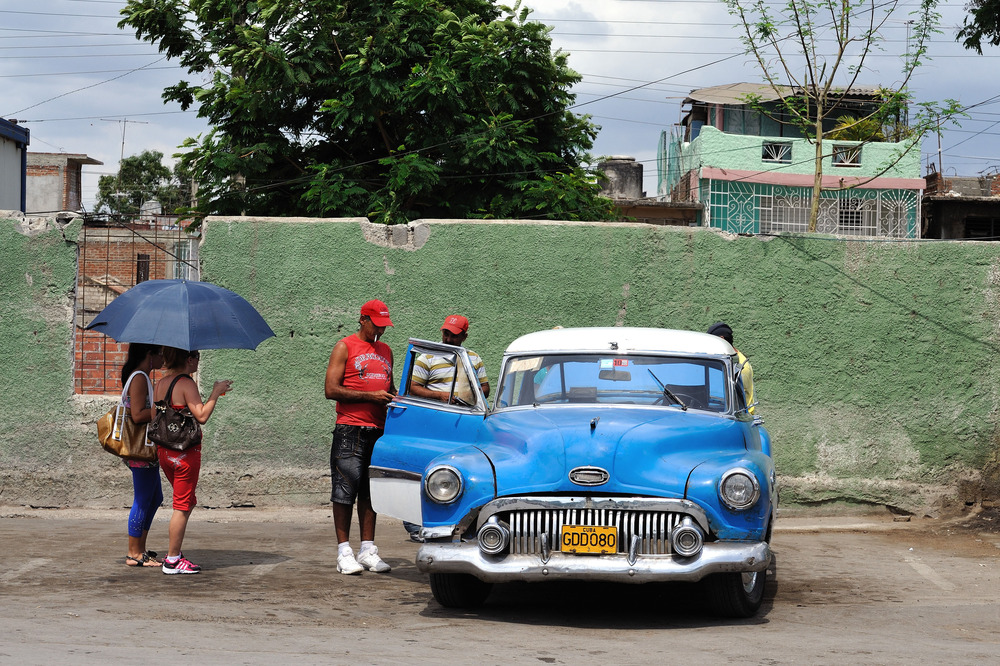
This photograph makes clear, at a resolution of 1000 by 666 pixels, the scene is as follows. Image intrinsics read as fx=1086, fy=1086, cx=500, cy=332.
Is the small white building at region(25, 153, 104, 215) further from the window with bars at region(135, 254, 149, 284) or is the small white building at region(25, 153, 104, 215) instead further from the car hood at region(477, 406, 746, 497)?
the car hood at region(477, 406, 746, 497)

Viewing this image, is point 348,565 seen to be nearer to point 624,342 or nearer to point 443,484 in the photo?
point 443,484

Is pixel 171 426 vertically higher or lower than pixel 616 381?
lower

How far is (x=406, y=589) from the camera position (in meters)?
6.67

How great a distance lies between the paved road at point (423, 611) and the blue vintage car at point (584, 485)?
325mm

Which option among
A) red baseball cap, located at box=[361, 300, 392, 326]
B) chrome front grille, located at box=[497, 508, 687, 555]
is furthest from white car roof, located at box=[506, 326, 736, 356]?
chrome front grille, located at box=[497, 508, 687, 555]

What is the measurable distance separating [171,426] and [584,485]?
2726mm

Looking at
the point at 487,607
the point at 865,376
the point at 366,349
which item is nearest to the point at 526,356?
the point at 366,349

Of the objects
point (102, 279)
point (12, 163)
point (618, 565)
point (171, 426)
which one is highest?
point (12, 163)

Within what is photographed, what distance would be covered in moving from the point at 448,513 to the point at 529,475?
48cm

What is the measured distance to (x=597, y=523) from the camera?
5527 mm

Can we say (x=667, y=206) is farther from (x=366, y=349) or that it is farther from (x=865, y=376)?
(x=366, y=349)

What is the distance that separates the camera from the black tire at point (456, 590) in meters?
5.98

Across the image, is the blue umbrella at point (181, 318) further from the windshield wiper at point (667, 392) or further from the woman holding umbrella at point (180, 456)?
the windshield wiper at point (667, 392)

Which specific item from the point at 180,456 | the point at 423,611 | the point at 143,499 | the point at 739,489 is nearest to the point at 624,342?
the point at 739,489
